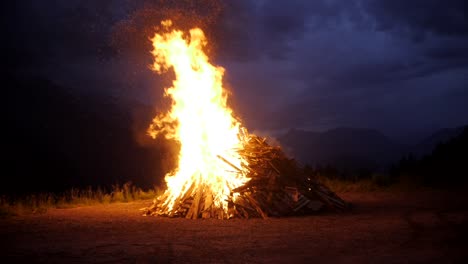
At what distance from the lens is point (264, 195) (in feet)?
43.3

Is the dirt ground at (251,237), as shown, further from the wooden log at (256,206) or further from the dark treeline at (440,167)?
the dark treeline at (440,167)

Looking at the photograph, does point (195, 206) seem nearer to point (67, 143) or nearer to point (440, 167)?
point (440, 167)

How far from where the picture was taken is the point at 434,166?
22.1 meters

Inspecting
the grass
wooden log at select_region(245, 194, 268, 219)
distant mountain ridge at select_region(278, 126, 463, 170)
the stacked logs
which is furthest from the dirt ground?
distant mountain ridge at select_region(278, 126, 463, 170)

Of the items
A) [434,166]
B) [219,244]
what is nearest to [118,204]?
[219,244]

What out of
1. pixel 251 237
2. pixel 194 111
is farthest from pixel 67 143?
pixel 251 237

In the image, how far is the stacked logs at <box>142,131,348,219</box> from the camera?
12.9 metres

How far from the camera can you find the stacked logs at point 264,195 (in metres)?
12.9

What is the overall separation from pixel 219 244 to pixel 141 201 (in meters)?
9.72

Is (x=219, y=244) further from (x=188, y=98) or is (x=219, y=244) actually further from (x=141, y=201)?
(x=141, y=201)

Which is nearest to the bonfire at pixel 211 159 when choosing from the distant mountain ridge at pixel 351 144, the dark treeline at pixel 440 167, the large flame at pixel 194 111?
the large flame at pixel 194 111

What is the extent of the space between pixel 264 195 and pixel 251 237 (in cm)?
373

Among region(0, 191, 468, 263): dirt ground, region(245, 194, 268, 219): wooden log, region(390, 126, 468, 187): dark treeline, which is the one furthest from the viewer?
region(390, 126, 468, 187): dark treeline

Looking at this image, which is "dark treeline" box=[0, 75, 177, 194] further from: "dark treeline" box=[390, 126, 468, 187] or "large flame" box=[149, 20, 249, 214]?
"large flame" box=[149, 20, 249, 214]
